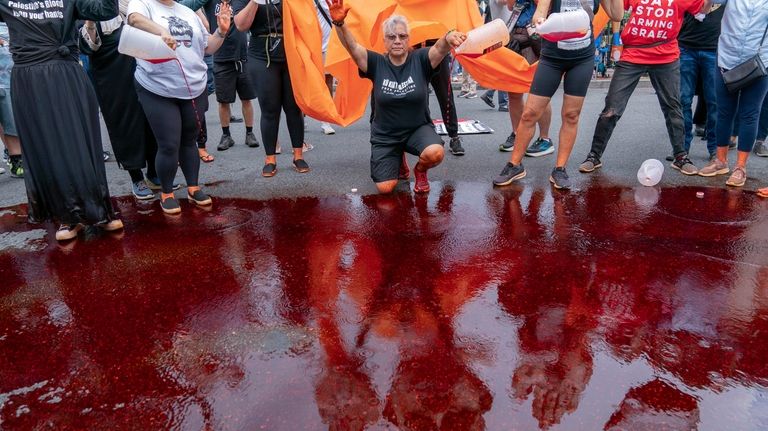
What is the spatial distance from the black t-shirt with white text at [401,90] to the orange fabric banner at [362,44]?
760 millimetres

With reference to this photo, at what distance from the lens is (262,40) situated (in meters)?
5.70

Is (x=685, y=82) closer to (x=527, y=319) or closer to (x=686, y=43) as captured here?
(x=686, y=43)

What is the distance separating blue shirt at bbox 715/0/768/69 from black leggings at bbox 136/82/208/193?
15.3ft

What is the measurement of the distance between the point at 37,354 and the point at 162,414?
37.4 inches

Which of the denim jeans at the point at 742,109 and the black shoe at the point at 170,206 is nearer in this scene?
the black shoe at the point at 170,206

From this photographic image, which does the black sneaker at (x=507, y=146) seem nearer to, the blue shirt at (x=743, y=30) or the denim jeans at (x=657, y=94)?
the denim jeans at (x=657, y=94)

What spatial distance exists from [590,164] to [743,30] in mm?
1698

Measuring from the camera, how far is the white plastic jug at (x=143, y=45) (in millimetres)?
4227

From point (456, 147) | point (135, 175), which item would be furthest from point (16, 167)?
point (456, 147)

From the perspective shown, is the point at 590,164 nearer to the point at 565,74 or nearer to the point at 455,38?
the point at 565,74

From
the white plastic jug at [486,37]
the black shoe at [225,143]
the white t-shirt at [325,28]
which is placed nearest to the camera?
the white plastic jug at [486,37]

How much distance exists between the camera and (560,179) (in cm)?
529

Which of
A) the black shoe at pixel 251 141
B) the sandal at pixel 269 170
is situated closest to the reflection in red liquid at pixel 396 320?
the sandal at pixel 269 170

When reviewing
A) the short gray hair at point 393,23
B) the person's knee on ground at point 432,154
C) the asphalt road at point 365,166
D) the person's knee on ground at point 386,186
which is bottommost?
the asphalt road at point 365,166
